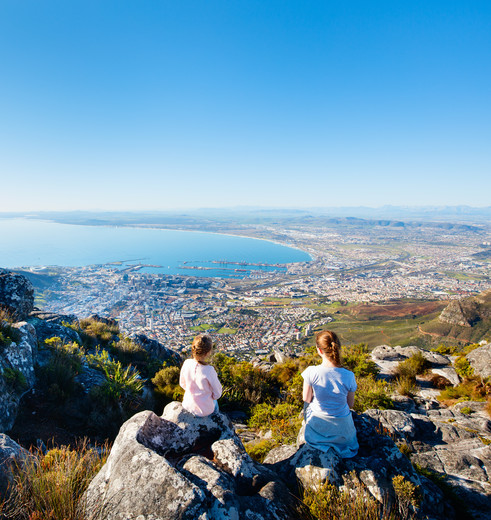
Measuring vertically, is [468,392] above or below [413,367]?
above

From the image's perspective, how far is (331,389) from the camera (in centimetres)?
361

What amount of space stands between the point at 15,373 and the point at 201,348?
14.7 feet

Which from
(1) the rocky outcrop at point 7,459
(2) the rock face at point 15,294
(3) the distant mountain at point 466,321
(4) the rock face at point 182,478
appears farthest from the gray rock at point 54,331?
(3) the distant mountain at point 466,321

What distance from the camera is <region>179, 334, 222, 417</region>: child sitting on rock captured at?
3.93 meters

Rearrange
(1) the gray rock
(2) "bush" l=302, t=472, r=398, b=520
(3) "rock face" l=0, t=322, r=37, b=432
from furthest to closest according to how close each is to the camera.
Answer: (1) the gray rock → (3) "rock face" l=0, t=322, r=37, b=432 → (2) "bush" l=302, t=472, r=398, b=520

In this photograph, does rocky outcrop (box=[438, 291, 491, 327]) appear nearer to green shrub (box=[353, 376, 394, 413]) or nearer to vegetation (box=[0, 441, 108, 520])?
green shrub (box=[353, 376, 394, 413])

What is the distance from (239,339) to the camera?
35781 mm

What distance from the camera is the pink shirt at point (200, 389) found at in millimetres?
3922

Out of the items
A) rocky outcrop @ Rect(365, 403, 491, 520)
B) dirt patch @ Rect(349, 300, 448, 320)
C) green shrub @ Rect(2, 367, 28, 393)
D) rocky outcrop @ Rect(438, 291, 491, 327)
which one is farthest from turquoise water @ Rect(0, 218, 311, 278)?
rocky outcrop @ Rect(365, 403, 491, 520)

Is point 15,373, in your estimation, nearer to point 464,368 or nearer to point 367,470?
point 367,470

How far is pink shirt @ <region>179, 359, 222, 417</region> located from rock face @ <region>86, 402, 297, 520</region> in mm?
142

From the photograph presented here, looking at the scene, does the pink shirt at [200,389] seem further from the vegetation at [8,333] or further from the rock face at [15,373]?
the vegetation at [8,333]

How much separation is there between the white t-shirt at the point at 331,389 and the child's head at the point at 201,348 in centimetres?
149

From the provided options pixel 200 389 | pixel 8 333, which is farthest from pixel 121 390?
pixel 200 389
